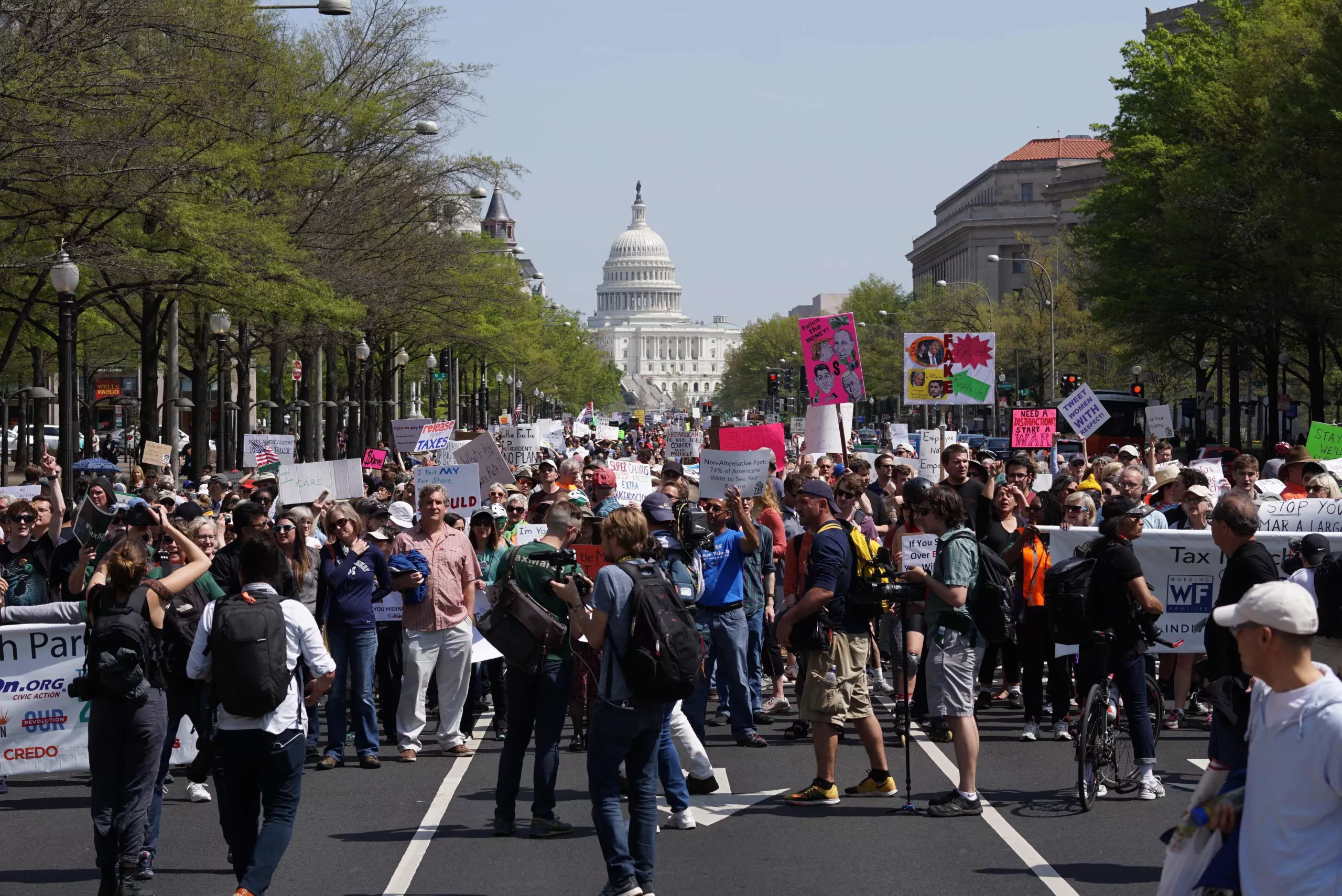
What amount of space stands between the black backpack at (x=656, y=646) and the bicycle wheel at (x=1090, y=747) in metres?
2.64

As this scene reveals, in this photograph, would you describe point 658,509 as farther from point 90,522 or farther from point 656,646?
point 90,522

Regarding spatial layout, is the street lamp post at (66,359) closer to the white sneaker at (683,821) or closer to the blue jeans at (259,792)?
the white sneaker at (683,821)

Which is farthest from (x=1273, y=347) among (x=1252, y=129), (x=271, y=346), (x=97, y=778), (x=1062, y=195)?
(x=1062, y=195)

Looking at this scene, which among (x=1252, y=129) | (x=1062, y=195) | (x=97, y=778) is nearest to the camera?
(x=97, y=778)

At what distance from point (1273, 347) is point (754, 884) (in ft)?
139

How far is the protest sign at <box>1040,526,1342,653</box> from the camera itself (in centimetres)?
1252

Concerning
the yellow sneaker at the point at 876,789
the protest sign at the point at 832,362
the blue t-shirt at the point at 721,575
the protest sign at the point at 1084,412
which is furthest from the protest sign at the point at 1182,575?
the protest sign at the point at 832,362

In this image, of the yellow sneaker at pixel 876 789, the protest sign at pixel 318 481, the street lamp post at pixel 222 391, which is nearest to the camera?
the yellow sneaker at pixel 876 789

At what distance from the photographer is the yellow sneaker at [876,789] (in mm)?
10016

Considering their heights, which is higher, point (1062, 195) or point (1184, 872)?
point (1062, 195)

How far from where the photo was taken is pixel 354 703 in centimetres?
1131

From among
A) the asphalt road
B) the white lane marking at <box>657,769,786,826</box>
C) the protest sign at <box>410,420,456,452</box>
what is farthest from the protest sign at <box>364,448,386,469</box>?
the white lane marking at <box>657,769,786,826</box>

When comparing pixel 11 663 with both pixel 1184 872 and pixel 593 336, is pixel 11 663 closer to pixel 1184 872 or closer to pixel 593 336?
pixel 1184 872

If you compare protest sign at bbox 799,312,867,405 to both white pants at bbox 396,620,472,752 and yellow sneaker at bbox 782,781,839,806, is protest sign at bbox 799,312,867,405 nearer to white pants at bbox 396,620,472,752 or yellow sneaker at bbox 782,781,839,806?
white pants at bbox 396,620,472,752
